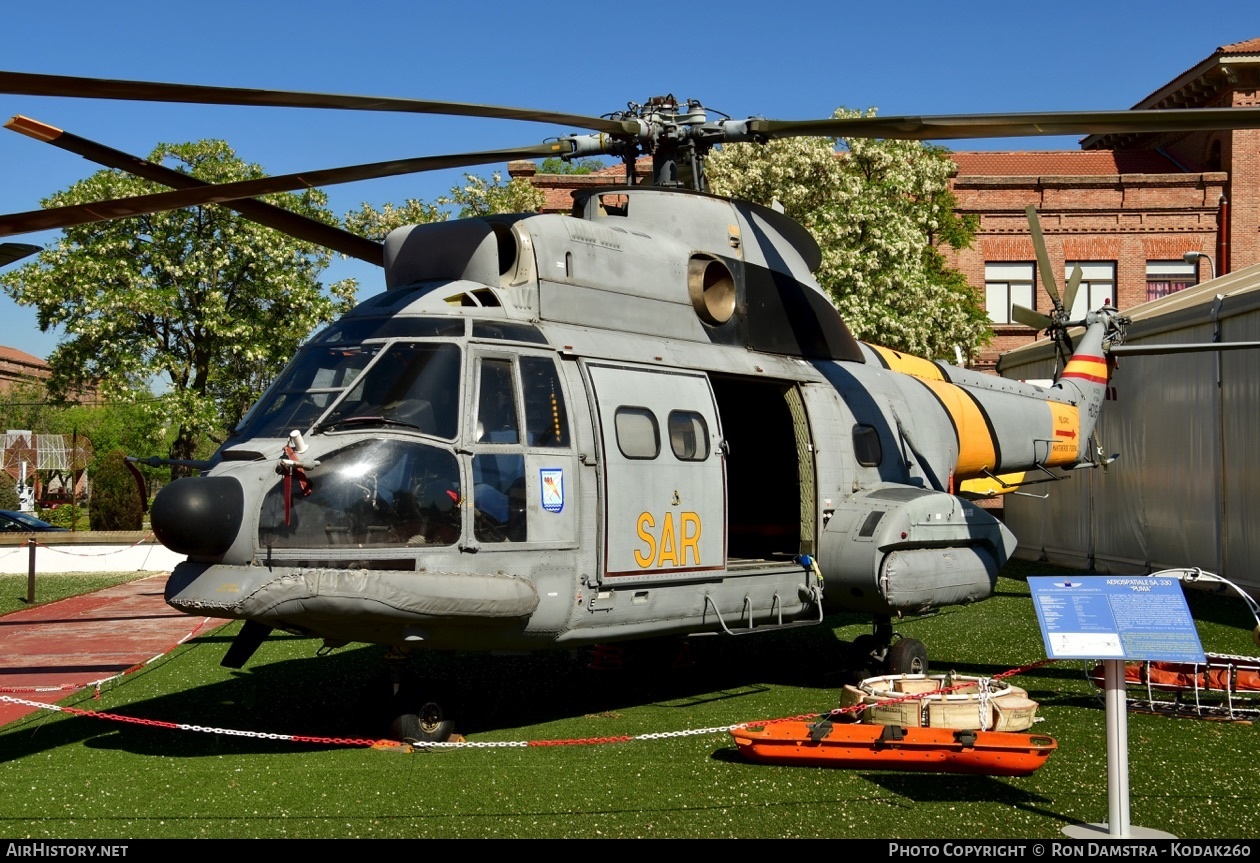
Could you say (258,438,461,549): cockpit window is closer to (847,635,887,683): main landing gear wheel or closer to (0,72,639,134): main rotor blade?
(0,72,639,134): main rotor blade

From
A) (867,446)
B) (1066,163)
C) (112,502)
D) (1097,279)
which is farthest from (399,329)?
(1066,163)

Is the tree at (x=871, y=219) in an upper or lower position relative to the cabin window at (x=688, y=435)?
upper

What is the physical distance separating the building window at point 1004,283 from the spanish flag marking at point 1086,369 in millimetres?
20328

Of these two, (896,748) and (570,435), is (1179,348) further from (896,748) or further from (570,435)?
(570,435)

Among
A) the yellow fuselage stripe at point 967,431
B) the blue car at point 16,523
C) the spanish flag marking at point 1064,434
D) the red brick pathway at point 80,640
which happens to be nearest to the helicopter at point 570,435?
the yellow fuselage stripe at point 967,431

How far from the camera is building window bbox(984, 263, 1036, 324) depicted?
35625 millimetres

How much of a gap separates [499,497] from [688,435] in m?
1.94

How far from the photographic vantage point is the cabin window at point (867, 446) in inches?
428

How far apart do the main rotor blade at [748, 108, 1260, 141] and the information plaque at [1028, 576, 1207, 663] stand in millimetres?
2765

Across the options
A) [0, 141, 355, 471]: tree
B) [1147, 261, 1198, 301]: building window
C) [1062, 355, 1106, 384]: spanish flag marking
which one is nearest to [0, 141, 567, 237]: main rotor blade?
[1062, 355, 1106, 384]: spanish flag marking

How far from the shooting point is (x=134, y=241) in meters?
29.1

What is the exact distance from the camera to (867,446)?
1101cm

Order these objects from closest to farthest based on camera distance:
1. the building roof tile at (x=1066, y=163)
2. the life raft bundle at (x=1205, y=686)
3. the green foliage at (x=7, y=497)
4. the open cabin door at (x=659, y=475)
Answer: the open cabin door at (x=659, y=475)
the life raft bundle at (x=1205, y=686)
the building roof tile at (x=1066, y=163)
the green foliage at (x=7, y=497)

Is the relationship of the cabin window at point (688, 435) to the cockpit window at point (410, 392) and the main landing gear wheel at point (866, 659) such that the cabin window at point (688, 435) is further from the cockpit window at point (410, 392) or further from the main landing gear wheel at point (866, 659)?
the main landing gear wheel at point (866, 659)
